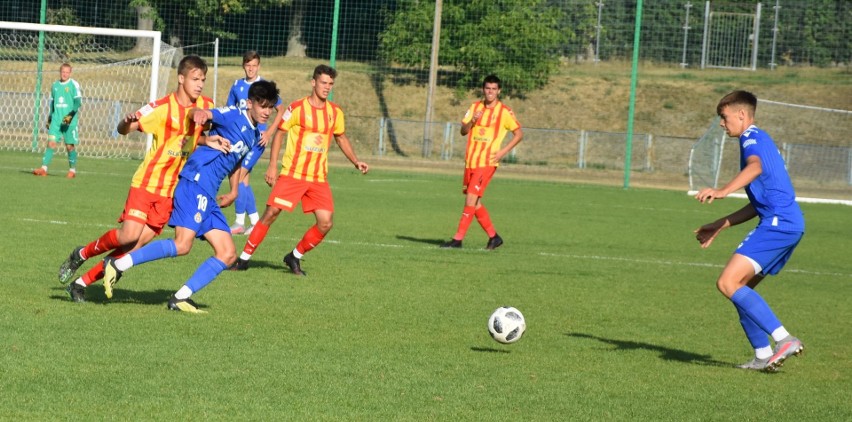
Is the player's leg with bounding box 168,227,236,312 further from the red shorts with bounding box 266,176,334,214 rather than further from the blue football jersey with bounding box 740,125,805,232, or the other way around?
the blue football jersey with bounding box 740,125,805,232

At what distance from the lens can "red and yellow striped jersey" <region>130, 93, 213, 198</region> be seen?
26.7 ft

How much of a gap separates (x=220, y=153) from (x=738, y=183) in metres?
3.56

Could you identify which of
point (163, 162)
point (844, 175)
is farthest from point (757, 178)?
point (844, 175)

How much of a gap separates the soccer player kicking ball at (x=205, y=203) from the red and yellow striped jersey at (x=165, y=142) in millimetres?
184

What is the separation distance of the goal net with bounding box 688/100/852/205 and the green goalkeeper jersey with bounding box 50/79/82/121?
12.9m

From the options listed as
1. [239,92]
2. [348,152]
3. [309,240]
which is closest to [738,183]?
[309,240]

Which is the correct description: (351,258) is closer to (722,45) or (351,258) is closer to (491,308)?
(491,308)

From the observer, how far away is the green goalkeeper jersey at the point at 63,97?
20175 mm

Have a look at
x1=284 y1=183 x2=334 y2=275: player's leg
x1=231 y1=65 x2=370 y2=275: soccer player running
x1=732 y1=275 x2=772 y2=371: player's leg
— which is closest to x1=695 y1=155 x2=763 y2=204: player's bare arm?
x1=732 y1=275 x2=772 y2=371: player's leg

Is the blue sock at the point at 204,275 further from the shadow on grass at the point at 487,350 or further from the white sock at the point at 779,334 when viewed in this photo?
the white sock at the point at 779,334

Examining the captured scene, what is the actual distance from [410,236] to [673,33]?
2761cm

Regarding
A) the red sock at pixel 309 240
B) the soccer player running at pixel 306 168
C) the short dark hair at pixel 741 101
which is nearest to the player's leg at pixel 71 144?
the soccer player running at pixel 306 168

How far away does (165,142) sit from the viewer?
8289 mm

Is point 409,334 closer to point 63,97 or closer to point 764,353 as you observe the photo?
point 764,353
